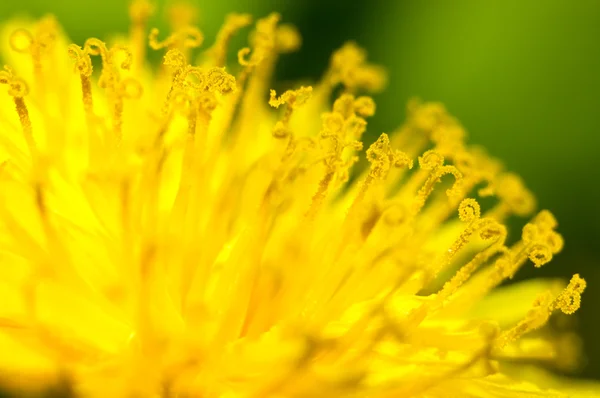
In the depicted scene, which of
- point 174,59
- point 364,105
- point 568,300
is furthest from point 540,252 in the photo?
point 174,59

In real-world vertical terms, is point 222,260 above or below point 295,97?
below

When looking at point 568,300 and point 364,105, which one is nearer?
point 568,300

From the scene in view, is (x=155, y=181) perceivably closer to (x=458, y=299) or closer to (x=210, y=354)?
(x=210, y=354)

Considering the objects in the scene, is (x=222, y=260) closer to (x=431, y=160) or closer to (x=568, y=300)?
(x=431, y=160)

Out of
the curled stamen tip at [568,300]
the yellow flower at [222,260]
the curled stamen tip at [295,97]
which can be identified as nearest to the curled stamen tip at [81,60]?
the yellow flower at [222,260]

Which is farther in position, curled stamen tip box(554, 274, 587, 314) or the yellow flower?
curled stamen tip box(554, 274, 587, 314)

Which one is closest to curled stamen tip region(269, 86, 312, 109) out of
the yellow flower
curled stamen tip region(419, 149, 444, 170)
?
the yellow flower

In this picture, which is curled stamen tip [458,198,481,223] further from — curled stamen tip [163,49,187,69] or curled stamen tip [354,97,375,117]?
curled stamen tip [163,49,187,69]
